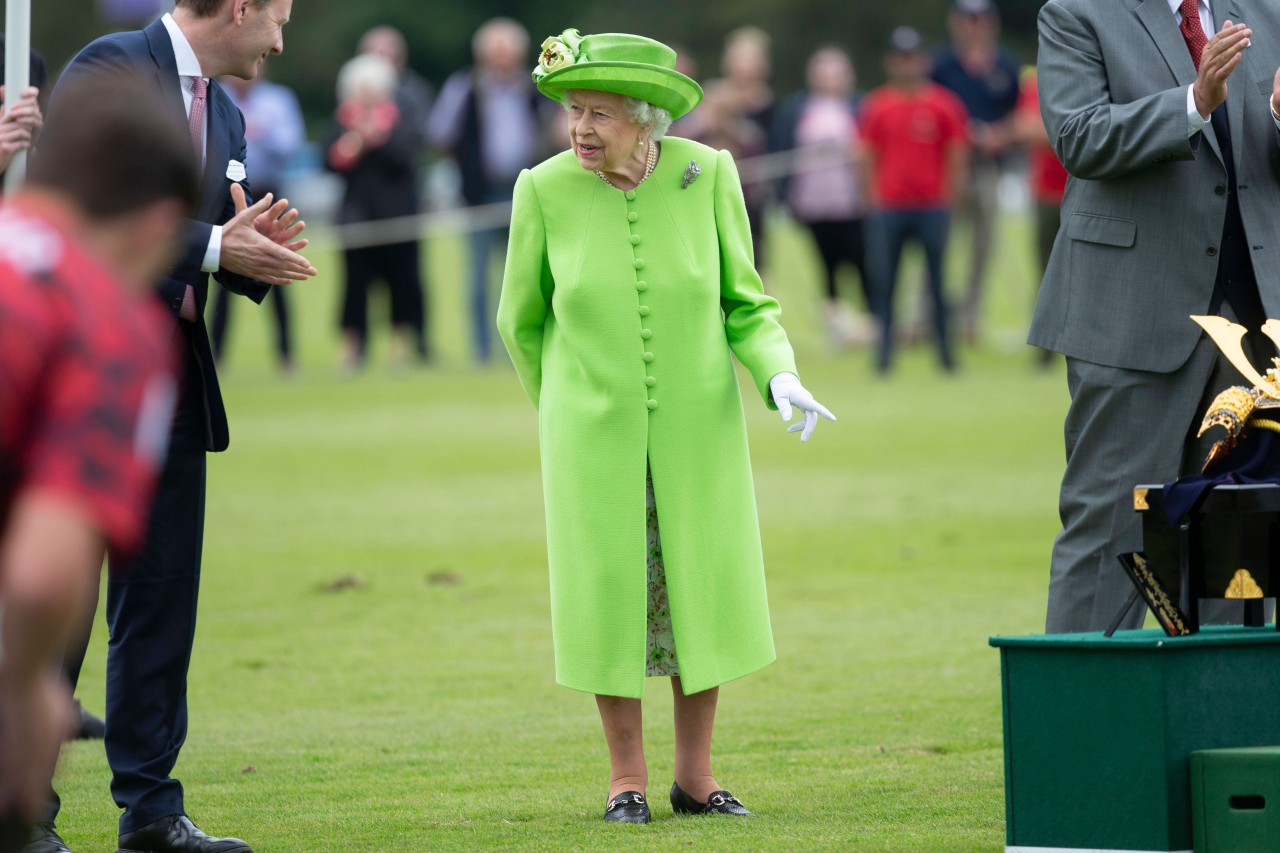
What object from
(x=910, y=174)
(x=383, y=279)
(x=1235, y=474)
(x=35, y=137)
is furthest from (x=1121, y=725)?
(x=383, y=279)

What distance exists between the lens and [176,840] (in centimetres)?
454

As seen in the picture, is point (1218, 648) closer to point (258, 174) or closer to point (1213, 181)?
point (1213, 181)

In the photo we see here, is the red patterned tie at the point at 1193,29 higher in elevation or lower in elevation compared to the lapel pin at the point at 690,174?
higher

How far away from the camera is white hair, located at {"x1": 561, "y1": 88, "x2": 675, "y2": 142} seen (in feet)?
16.1

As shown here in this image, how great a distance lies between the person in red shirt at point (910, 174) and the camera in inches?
646

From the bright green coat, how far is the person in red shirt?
37.8 feet

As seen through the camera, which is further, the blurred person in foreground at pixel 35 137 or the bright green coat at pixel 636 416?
the bright green coat at pixel 636 416

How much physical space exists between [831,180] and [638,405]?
13798mm

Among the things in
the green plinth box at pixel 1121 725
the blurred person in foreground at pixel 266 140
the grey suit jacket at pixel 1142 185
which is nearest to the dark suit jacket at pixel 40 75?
the grey suit jacket at pixel 1142 185

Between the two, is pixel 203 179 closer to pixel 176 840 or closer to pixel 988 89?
pixel 176 840

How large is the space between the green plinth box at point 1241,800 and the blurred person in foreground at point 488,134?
14958 mm

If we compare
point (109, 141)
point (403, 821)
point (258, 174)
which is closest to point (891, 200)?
point (258, 174)

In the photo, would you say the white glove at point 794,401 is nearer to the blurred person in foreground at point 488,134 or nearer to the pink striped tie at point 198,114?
the pink striped tie at point 198,114

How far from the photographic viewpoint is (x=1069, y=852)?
13.0ft
